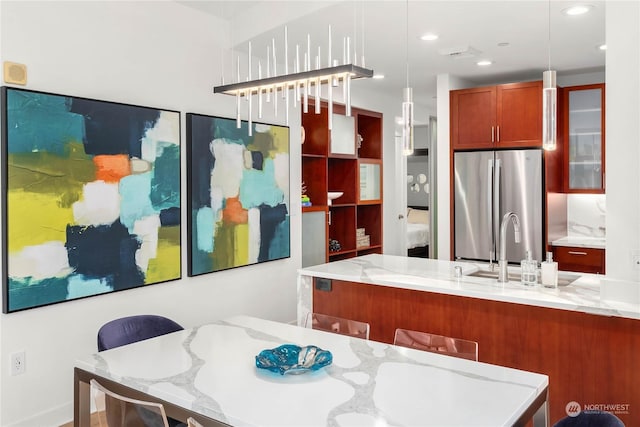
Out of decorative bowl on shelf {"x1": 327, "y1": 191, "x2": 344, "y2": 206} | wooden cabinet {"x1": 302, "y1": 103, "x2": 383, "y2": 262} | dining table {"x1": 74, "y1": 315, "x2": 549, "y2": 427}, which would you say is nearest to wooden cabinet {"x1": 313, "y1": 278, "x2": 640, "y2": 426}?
dining table {"x1": 74, "y1": 315, "x2": 549, "y2": 427}

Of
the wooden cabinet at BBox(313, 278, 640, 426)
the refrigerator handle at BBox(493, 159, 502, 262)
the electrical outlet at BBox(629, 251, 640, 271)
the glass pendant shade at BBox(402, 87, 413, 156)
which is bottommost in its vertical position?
the wooden cabinet at BBox(313, 278, 640, 426)

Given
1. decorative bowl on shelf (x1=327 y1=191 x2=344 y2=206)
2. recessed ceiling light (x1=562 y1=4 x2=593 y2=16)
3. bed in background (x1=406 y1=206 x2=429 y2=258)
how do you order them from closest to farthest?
recessed ceiling light (x1=562 y1=4 x2=593 y2=16) → decorative bowl on shelf (x1=327 y1=191 x2=344 y2=206) → bed in background (x1=406 y1=206 x2=429 y2=258)

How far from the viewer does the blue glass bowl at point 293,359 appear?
2.00 metres

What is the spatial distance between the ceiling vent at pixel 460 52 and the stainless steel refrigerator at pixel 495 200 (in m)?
1.16

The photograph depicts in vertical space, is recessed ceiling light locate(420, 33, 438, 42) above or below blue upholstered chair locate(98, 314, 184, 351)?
above

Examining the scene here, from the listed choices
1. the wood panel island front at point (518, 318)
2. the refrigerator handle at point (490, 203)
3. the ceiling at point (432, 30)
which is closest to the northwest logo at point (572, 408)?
the wood panel island front at point (518, 318)

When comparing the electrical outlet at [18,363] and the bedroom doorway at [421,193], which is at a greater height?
the bedroom doorway at [421,193]

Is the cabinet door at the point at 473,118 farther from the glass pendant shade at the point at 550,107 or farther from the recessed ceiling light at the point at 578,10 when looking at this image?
the glass pendant shade at the point at 550,107

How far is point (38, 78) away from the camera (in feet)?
10.1

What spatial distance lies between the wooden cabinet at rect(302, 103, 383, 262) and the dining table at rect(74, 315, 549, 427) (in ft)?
10.2

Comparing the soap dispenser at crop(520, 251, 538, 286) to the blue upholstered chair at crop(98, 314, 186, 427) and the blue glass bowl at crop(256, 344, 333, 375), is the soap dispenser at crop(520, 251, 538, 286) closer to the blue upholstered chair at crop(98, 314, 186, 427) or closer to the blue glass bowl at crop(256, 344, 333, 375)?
the blue glass bowl at crop(256, 344, 333, 375)

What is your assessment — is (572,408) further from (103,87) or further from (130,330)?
(103,87)

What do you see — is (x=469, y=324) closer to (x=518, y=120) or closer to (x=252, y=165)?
(x=252, y=165)

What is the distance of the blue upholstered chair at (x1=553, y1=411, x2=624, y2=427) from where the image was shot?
145 centimetres
